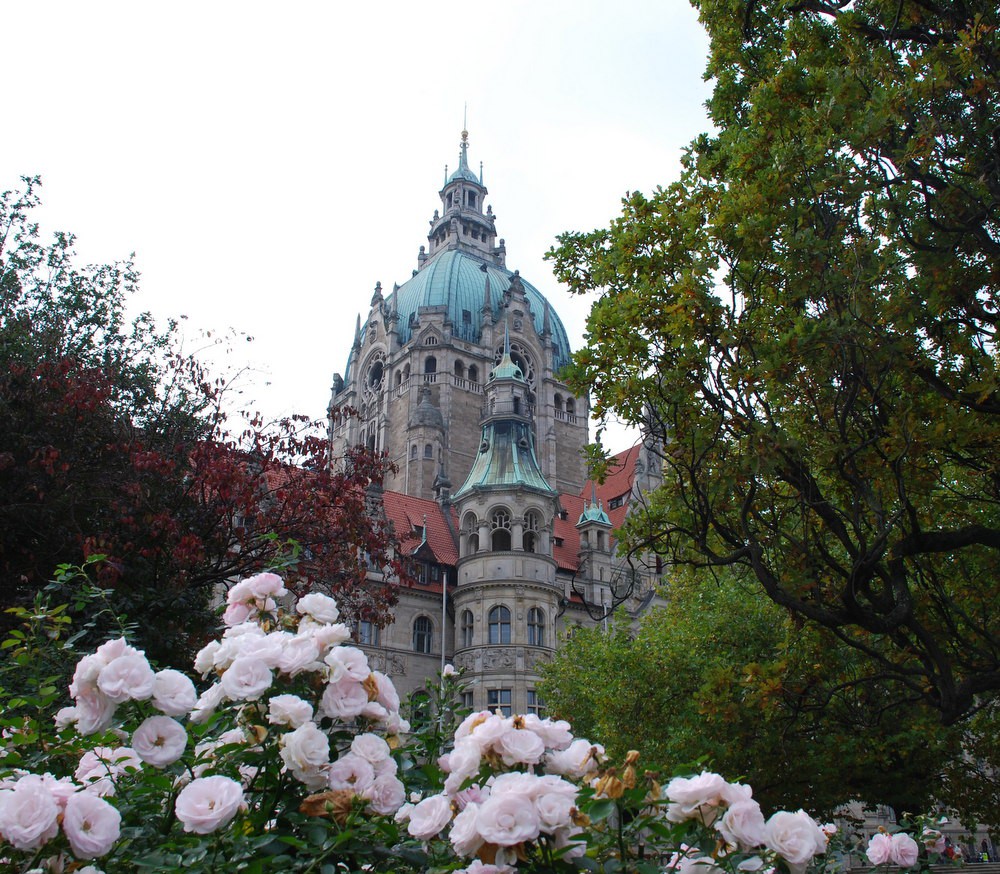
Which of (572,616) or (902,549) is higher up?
(572,616)

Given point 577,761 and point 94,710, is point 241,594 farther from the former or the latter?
point 577,761

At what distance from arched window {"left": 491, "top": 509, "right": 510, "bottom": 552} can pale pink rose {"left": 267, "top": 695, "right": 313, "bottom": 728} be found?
32.8m

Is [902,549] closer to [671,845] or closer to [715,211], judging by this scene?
[715,211]

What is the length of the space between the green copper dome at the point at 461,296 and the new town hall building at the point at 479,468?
124 mm

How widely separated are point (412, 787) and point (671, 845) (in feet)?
4.69

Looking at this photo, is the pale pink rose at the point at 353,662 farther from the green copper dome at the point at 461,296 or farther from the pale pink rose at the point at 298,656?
the green copper dome at the point at 461,296

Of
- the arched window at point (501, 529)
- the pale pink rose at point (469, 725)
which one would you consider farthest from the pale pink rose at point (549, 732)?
the arched window at point (501, 529)

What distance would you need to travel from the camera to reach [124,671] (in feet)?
12.5

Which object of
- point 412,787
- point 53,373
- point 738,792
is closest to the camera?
point 738,792

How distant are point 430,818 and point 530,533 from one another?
33034mm

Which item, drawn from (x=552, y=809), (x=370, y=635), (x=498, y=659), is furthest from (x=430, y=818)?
(x=370, y=635)

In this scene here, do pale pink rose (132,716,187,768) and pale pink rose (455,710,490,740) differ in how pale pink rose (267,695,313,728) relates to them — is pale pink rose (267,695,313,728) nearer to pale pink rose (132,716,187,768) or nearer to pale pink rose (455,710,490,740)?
pale pink rose (132,716,187,768)

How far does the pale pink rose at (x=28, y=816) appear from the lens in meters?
→ 3.13

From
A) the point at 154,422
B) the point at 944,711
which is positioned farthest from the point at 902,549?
the point at 154,422
